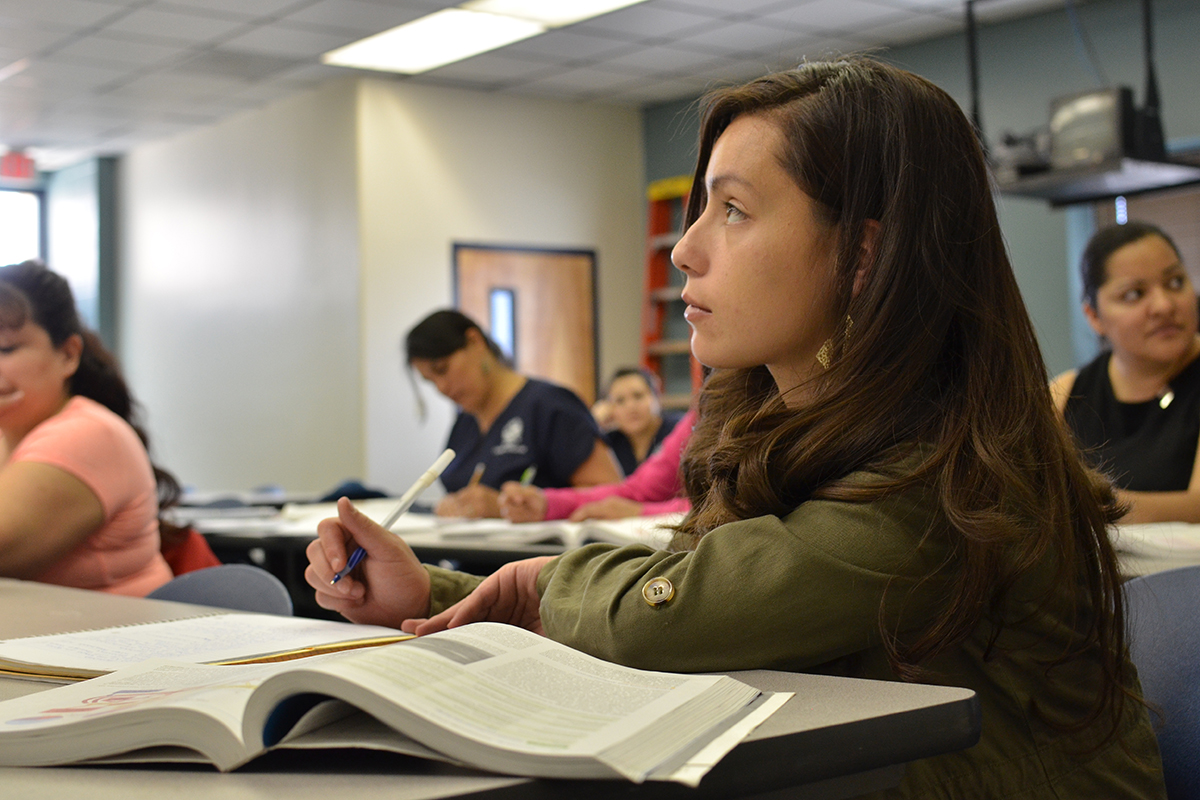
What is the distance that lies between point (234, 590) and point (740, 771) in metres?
1.23

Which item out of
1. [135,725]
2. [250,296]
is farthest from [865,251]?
[250,296]

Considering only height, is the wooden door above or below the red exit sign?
below

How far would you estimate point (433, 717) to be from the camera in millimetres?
649

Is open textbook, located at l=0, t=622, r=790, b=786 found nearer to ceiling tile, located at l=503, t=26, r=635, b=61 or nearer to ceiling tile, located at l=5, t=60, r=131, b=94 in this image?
ceiling tile, located at l=503, t=26, r=635, b=61

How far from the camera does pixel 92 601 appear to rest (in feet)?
5.21

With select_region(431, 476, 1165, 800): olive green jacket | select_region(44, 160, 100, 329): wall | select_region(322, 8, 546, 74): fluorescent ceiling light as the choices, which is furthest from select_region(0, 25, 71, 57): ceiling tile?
select_region(431, 476, 1165, 800): olive green jacket

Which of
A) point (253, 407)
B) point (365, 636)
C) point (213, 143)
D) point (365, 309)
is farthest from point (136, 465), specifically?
point (213, 143)

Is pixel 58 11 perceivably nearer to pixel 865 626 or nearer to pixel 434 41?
pixel 434 41

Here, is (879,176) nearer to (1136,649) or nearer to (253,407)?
(1136,649)

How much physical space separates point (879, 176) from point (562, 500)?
2.19 metres

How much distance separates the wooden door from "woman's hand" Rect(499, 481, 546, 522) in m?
4.12

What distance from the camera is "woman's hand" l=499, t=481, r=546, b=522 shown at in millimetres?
3004

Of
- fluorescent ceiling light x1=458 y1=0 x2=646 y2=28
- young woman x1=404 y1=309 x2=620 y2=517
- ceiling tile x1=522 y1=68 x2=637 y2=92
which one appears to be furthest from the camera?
ceiling tile x1=522 y1=68 x2=637 y2=92

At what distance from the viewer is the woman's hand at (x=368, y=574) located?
44.9 inches
